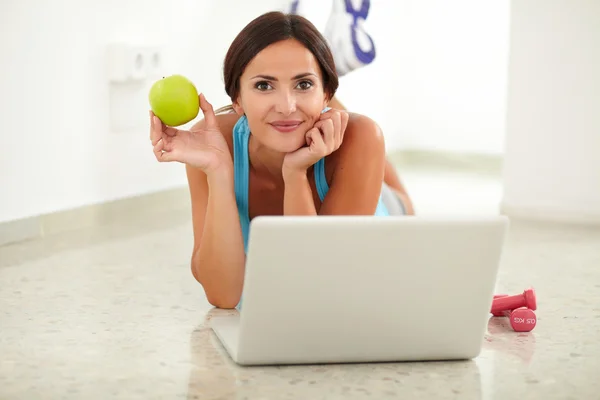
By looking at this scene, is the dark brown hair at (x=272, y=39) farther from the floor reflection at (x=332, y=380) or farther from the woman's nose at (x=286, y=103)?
the floor reflection at (x=332, y=380)

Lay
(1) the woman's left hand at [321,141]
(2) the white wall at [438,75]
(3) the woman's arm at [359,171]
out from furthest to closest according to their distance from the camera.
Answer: (2) the white wall at [438,75]
(3) the woman's arm at [359,171]
(1) the woman's left hand at [321,141]

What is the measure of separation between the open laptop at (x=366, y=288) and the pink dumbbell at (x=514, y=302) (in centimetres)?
35

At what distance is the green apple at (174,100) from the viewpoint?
208cm

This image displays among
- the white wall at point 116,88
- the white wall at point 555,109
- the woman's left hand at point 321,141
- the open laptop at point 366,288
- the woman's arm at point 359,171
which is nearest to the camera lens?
the open laptop at point 366,288

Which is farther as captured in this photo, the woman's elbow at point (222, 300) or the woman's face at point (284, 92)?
the woman's elbow at point (222, 300)

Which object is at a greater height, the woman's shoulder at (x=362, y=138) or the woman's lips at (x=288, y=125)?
the woman's lips at (x=288, y=125)

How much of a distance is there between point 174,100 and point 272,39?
24cm

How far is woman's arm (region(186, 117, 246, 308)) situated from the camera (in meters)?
2.12

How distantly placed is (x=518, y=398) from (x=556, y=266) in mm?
1172

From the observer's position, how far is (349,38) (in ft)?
10.6

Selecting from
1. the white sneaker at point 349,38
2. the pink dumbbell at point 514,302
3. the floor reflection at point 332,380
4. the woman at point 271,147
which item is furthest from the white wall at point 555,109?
the floor reflection at point 332,380

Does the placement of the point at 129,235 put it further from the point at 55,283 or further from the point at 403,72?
the point at 403,72

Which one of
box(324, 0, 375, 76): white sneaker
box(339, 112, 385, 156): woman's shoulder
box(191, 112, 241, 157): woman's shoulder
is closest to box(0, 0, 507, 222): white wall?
box(324, 0, 375, 76): white sneaker

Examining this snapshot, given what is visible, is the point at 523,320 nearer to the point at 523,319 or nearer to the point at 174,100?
the point at 523,319
